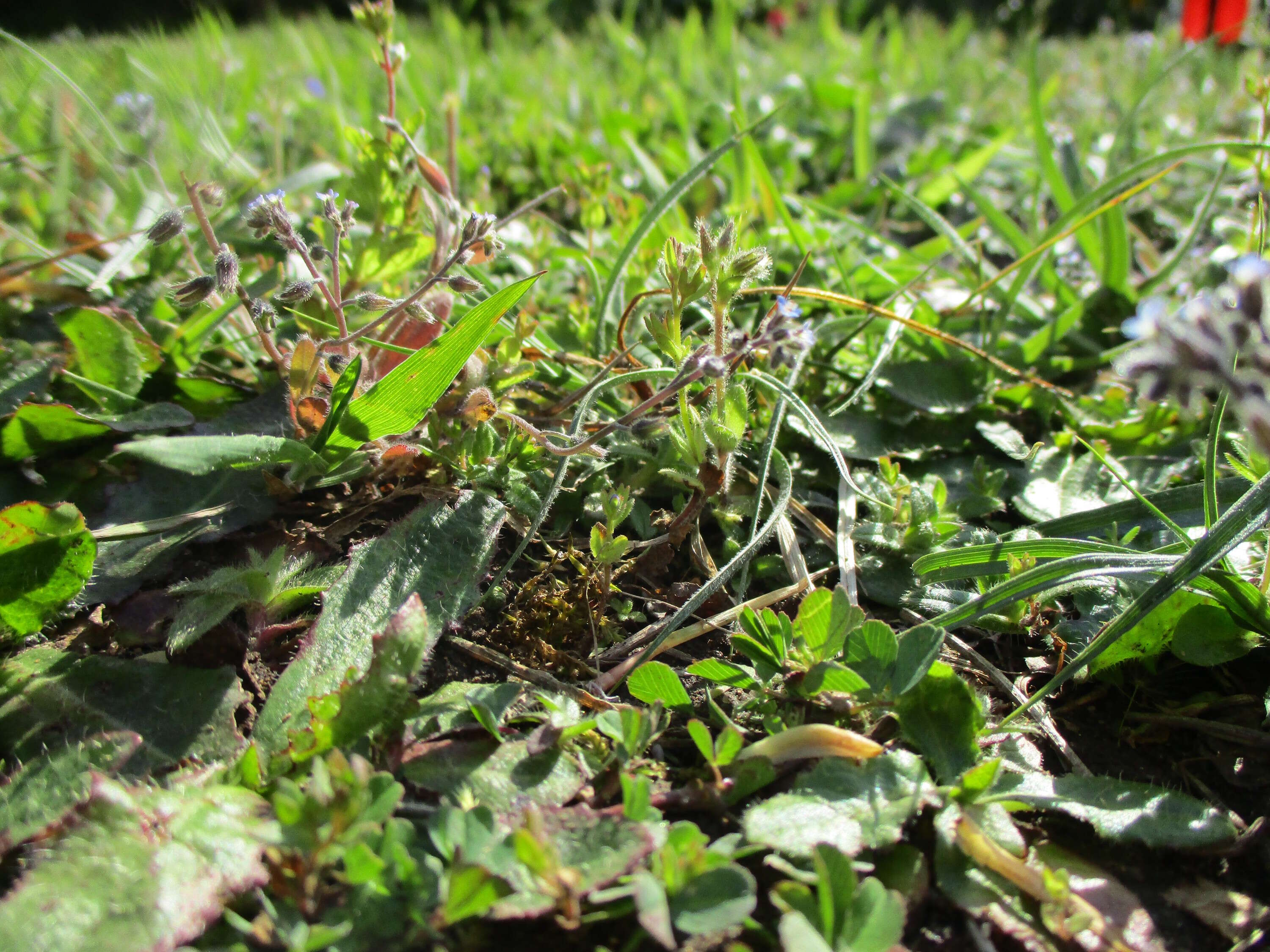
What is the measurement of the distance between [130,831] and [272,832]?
0.58 feet

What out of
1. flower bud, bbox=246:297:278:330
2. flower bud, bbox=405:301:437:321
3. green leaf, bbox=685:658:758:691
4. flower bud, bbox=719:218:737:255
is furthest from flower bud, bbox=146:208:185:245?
green leaf, bbox=685:658:758:691

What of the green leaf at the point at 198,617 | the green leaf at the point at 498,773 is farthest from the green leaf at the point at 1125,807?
the green leaf at the point at 198,617

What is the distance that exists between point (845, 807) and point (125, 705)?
96 cm

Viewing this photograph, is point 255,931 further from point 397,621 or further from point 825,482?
point 825,482

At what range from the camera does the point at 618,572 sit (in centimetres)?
148

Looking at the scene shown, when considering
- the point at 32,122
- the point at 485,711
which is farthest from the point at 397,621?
the point at 32,122

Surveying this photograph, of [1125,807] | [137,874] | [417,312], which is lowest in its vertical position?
[1125,807]

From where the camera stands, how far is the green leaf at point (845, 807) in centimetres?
102

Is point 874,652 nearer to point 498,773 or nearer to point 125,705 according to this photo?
point 498,773

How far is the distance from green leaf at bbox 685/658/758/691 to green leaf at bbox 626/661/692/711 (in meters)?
0.03

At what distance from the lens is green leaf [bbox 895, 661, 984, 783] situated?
3.78 ft

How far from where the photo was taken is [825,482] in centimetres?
167

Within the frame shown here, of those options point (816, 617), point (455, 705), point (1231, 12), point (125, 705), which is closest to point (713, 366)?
point (816, 617)

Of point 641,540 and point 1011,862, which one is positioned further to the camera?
point 641,540
